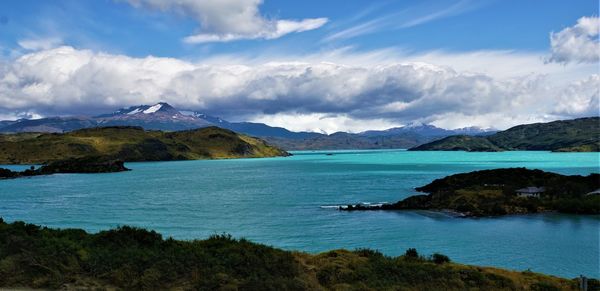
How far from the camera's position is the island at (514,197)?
9475 centimetres

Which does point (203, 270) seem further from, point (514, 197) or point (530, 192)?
point (530, 192)

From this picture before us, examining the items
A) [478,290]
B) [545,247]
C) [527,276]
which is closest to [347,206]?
[545,247]

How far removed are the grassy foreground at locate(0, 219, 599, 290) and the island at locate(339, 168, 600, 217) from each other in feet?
215

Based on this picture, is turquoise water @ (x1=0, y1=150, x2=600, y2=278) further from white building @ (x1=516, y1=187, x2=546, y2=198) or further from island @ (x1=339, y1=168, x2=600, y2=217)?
white building @ (x1=516, y1=187, x2=546, y2=198)

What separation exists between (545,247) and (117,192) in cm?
11441

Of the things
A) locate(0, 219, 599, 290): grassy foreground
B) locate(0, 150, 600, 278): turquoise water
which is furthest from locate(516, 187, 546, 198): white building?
locate(0, 219, 599, 290): grassy foreground

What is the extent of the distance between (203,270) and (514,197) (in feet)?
308

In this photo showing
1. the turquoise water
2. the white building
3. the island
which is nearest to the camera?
the turquoise water

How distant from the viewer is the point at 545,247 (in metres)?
65.2

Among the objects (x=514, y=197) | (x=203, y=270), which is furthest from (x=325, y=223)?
(x=203, y=270)

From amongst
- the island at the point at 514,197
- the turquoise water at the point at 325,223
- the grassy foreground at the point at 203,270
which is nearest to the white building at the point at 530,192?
the island at the point at 514,197

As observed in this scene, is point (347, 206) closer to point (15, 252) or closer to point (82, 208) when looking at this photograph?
point (82, 208)

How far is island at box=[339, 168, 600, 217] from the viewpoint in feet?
311

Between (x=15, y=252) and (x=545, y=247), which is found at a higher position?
(x=15, y=252)
